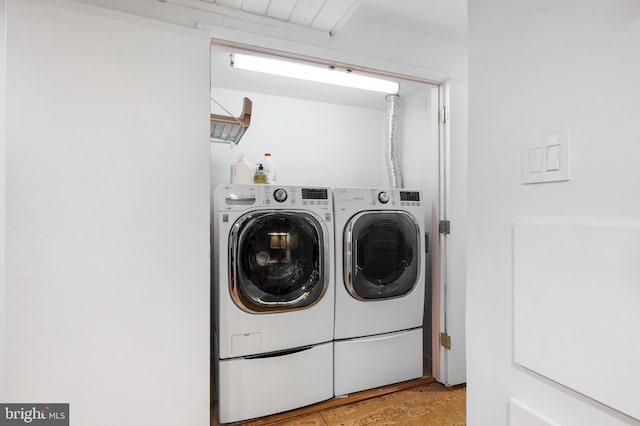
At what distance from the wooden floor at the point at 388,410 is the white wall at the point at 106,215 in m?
0.57

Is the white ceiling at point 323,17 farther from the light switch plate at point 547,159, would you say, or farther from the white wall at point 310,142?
the light switch plate at point 547,159

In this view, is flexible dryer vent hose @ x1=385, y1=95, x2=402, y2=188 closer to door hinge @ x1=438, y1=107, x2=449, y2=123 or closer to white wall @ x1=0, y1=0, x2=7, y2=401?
door hinge @ x1=438, y1=107, x2=449, y2=123

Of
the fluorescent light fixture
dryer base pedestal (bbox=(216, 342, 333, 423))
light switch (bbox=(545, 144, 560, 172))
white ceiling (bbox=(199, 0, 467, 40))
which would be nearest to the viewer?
light switch (bbox=(545, 144, 560, 172))

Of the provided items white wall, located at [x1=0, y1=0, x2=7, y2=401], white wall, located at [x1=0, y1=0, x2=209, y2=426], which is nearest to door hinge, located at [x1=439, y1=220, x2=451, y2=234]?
white wall, located at [x1=0, y1=0, x2=209, y2=426]

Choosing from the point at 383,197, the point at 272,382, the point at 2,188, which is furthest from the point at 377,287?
the point at 2,188

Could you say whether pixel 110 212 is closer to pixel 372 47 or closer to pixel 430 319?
pixel 372 47

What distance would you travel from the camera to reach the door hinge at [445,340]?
7.17 ft

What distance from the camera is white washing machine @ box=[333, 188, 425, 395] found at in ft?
6.66

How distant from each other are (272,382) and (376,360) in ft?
2.32

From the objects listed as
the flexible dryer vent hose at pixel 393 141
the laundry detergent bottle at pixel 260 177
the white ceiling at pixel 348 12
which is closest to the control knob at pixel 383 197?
the flexible dryer vent hose at pixel 393 141

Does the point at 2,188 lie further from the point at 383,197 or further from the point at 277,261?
the point at 383,197

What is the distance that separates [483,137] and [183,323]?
156 centimetres

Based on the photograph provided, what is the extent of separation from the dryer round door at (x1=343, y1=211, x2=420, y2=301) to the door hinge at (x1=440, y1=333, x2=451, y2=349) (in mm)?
404

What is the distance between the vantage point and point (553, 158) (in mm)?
839
